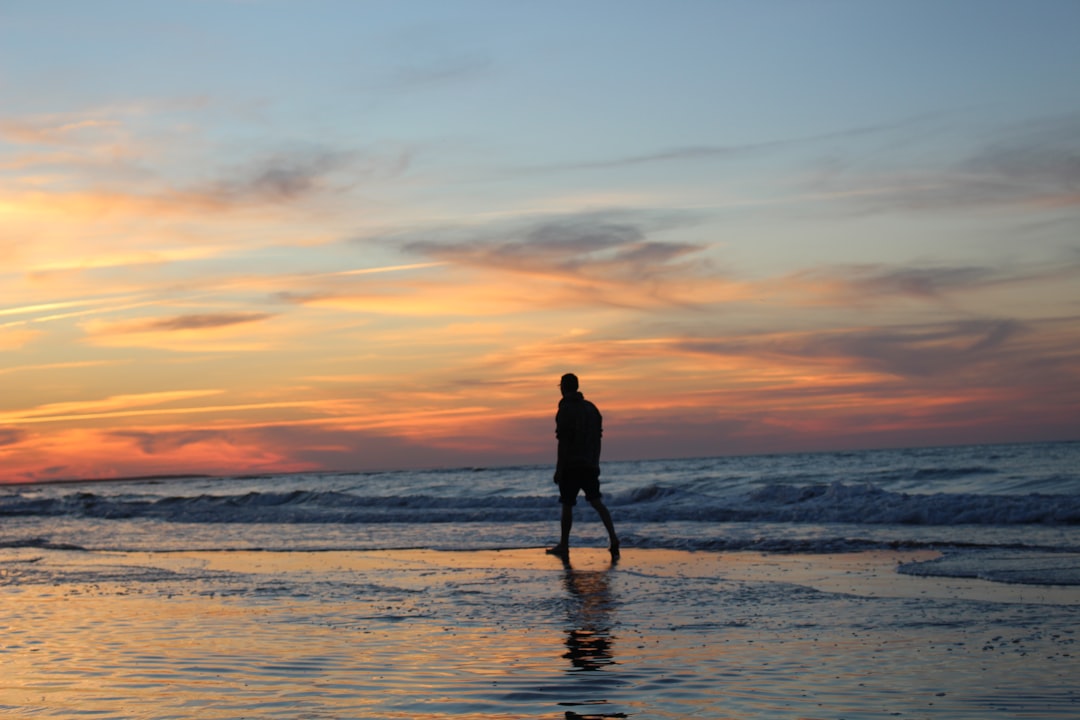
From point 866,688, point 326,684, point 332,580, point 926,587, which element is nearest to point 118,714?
point 326,684

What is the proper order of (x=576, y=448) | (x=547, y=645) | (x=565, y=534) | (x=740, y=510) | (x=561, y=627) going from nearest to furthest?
(x=547, y=645)
(x=561, y=627)
(x=565, y=534)
(x=576, y=448)
(x=740, y=510)

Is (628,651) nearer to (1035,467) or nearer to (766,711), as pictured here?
(766,711)

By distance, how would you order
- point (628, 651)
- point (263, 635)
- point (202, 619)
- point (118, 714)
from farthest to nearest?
point (202, 619) < point (263, 635) < point (628, 651) < point (118, 714)

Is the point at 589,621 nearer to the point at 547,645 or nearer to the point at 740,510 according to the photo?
the point at 547,645

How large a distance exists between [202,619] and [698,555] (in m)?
5.46

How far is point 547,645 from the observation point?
220 inches

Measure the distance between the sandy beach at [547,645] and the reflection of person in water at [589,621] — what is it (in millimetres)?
29

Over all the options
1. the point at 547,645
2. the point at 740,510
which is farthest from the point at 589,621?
the point at 740,510

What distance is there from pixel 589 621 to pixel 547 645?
2.81 feet

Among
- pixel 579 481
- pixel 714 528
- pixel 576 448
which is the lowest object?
pixel 714 528

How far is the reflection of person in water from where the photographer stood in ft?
17.0

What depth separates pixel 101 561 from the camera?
38.5ft

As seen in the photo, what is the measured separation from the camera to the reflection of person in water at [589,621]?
5191mm

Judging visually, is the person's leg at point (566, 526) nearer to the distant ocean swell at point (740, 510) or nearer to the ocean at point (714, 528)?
the ocean at point (714, 528)
